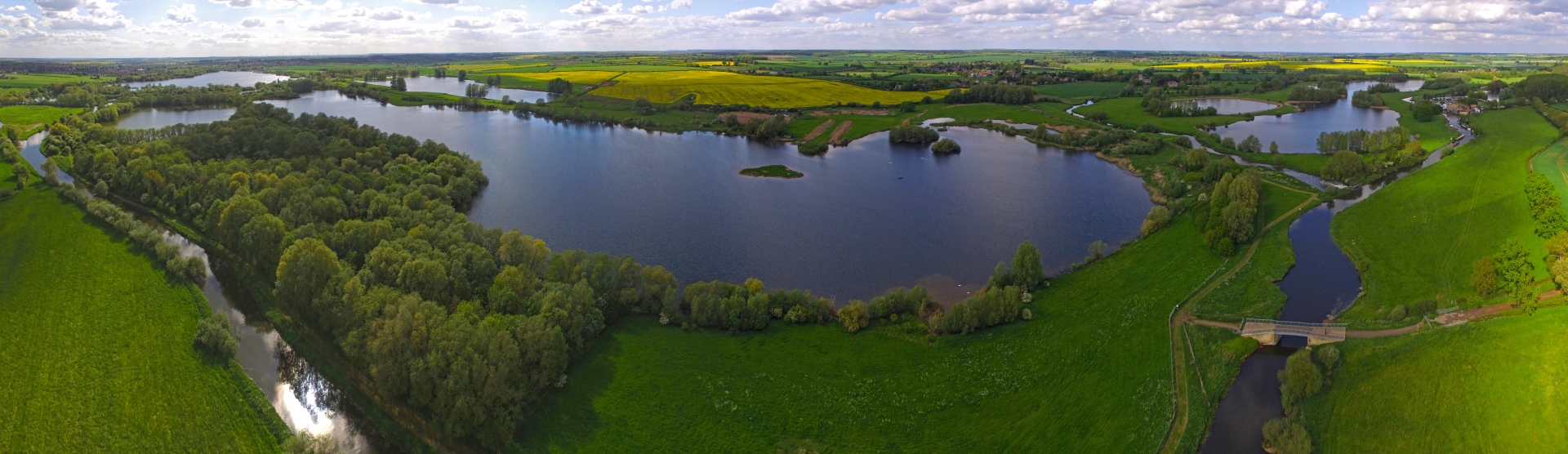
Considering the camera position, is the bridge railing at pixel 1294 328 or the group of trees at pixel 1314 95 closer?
the bridge railing at pixel 1294 328

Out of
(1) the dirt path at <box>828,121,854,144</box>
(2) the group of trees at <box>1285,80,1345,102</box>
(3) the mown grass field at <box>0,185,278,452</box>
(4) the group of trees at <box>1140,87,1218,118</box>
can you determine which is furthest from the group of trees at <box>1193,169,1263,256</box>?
(2) the group of trees at <box>1285,80,1345,102</box>

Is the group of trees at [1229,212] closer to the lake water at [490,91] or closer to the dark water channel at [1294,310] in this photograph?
the dark water channel at [1294,310]

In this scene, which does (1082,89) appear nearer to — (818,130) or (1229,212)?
(818,130)

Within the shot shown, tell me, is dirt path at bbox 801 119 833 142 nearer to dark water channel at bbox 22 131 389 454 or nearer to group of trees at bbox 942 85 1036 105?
group of trees at bbox 942 85 1036 105

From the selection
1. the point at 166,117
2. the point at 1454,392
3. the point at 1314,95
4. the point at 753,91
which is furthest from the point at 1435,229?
the point at 166,117

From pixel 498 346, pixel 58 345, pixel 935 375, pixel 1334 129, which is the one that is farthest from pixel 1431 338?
pixel 1334 129

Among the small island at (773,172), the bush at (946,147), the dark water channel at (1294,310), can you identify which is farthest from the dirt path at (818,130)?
the dark water channel at (1294,310)

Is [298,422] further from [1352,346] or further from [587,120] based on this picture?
[587,120]
